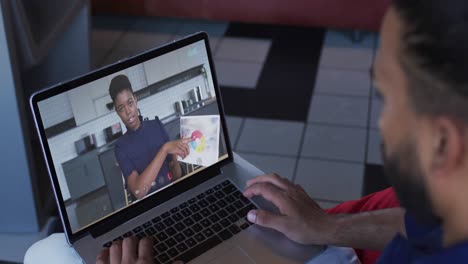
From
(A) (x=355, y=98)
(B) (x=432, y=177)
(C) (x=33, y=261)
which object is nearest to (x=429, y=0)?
(B) (x=432, y=177)

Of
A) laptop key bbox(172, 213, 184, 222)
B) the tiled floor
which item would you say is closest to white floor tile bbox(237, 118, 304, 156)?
the tiled floor

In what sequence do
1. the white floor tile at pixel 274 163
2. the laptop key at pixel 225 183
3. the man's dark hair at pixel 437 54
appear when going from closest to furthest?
the man's dark hair at pixel 437 54
the laptop key at pixel 225 183
the white floor tile at pixel 274 163

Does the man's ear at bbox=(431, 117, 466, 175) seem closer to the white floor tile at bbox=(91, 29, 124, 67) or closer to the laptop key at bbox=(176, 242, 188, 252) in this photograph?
the laptop key at bbox=(176, 242, 188, 252)

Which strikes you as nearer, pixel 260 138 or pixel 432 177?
pixel 432 177

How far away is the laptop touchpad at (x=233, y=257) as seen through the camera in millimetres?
1062

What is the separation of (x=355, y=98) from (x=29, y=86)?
1382mm

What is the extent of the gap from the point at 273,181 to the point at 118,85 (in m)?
0.34

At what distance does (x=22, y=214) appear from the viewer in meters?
1.97

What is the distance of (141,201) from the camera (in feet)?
3.78

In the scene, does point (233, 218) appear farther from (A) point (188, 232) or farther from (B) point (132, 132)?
(B) point (132, 132)

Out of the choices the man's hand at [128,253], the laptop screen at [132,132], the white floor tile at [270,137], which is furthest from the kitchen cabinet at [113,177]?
the white floor tile at [270,137]

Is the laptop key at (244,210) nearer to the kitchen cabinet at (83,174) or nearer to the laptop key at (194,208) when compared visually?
the laptop key at (194,208)

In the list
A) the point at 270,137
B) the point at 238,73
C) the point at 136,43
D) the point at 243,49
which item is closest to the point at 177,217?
the point at 270,137

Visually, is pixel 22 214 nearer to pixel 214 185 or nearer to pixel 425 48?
pixel 214 185
